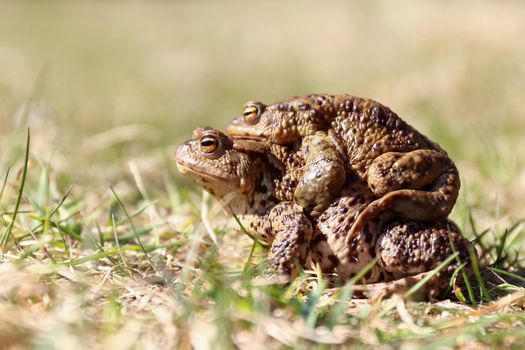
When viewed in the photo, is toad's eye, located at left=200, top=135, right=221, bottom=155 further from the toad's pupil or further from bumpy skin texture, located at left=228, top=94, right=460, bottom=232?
bumpy skin texture, located at left=228, top=94, right=460, bottom=232

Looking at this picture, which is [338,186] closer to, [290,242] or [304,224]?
[304,224]

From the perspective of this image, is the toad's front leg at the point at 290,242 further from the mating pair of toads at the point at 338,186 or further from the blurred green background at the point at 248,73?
the blurred green background at the point at 248,73

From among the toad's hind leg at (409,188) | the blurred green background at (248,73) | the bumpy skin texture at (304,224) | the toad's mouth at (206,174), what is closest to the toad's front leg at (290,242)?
the bumpy skin texture at (304,224)

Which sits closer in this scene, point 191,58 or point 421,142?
point 421,142

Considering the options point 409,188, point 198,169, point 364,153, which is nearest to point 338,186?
point 364,153

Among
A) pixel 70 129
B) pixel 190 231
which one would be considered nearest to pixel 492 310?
pixel 190 231

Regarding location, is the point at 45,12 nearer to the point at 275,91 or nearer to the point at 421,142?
the point at 275,91

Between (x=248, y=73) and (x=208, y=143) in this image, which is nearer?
(x=208, y=143)
